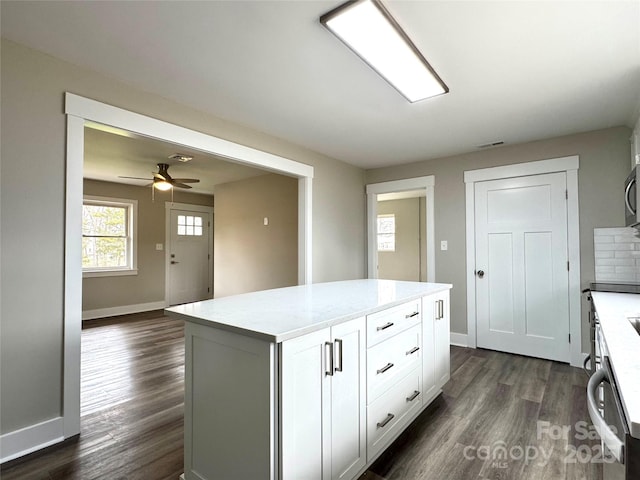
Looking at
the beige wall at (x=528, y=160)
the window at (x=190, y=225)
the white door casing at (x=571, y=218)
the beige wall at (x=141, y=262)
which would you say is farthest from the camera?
the window at (x=190, y=225)

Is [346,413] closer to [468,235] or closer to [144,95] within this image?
[144,95]

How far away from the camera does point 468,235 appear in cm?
395

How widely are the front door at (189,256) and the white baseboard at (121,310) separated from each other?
1.00 feet

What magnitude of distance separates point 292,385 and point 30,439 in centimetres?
180

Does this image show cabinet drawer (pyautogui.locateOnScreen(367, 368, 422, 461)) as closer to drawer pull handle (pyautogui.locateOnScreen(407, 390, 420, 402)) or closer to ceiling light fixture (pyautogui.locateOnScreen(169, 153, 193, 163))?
drawer pull handle (pyautogui.locateOnScreen(407, 390, 420, 402))

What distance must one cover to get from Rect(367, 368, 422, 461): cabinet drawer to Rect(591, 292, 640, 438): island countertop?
3.45 ft


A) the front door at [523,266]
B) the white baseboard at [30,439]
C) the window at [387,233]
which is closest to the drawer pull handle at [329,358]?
the white baseboard at [30,439]

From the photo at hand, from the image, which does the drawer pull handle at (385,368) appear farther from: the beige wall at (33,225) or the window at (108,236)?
the window at (108,236)

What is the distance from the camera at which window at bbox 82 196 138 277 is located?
5.53 metres

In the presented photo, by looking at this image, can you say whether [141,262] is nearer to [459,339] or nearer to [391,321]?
[459,339]

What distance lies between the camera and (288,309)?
164 cm

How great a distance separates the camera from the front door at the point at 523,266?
338cm

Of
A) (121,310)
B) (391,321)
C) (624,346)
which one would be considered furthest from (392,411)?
(121,310)

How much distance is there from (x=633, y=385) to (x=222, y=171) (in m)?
5.02
